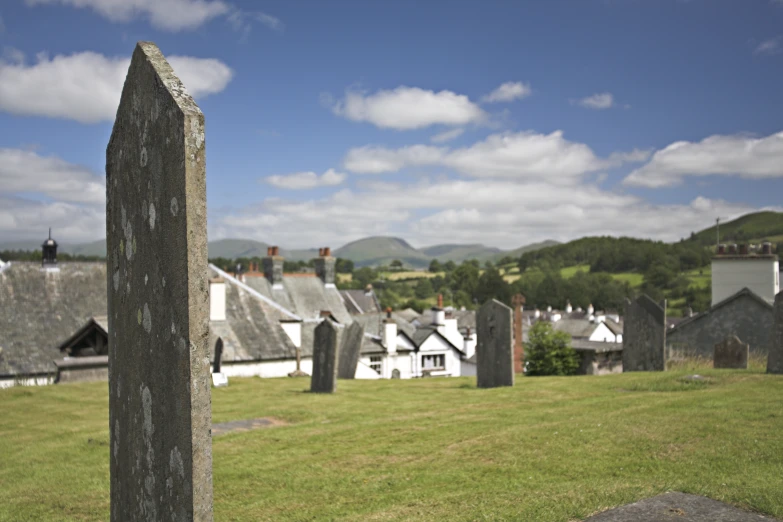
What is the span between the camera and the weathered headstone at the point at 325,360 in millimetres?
18875

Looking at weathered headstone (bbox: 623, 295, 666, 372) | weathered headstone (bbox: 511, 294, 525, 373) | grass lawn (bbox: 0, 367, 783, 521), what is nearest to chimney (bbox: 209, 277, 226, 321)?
grass lawn (bbox: 0, 367, 783, 521)

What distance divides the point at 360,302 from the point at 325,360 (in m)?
62.7

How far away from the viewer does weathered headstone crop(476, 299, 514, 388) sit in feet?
59.4

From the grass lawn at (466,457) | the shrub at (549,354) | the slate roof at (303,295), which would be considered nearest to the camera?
the grass lawn at (466,457)

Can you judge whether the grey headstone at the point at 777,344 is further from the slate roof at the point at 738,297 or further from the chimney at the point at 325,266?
the chimney at the point at 325,266

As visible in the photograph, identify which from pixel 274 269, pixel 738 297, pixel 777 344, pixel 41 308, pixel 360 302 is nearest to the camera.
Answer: pixel 777 344

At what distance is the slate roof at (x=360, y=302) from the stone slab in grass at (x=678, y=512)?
7044cm

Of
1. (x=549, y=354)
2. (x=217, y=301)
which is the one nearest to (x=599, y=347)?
(x=549, y=354)

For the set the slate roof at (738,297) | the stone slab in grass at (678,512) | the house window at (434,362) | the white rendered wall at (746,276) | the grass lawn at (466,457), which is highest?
the white rendered wall at (746,276)

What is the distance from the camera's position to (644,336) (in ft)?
67.5

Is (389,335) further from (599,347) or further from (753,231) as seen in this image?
(753,231)

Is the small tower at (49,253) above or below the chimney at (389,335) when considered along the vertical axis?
above

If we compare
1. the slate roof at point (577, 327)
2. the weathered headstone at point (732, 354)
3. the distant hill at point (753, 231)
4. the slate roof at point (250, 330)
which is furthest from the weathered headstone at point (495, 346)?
the distant hill at point (753, 231)

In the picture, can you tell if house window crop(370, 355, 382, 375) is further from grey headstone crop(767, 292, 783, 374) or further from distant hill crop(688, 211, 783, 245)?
distant hill crop(688, 211, 783, 245)
